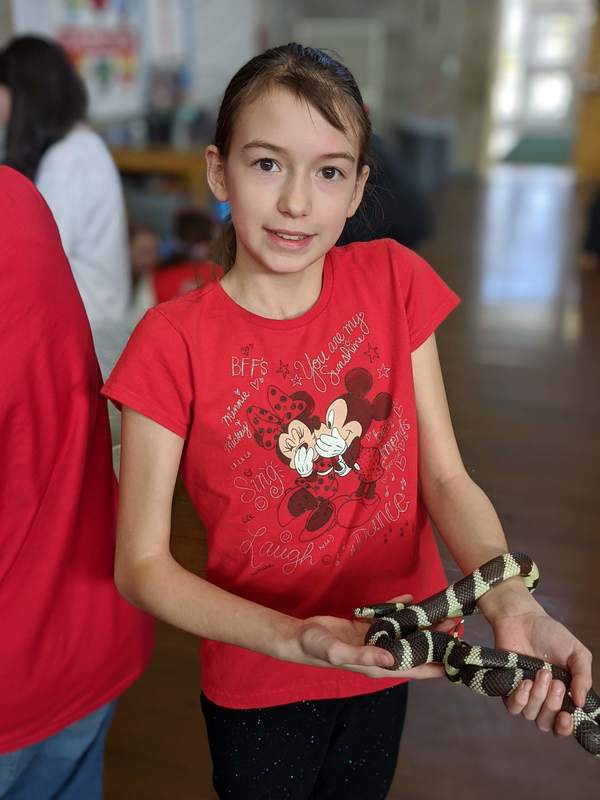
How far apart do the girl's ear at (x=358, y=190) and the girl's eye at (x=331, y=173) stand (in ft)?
0.14

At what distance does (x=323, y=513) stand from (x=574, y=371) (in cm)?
183

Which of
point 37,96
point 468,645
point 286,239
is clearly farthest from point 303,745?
point 37,96

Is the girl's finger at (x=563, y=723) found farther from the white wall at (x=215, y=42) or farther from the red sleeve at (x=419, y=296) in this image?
the white wall at (x=215, y=42)

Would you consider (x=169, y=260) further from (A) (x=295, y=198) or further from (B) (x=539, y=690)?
(B) (x=539, y=690)

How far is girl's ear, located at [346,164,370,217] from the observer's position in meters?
0.90

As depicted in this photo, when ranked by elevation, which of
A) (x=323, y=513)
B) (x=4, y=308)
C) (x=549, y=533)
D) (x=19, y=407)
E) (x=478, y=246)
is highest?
(x=4, y=308)

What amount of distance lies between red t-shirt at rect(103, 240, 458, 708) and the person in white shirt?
1.16m

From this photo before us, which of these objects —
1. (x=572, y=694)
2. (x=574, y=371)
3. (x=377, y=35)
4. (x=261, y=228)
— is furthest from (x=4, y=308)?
(x=377, y=35)

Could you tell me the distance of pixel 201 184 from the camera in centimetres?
548

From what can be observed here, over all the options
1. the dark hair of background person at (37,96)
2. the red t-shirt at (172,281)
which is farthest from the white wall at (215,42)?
the dark hair of background person at (37,96)

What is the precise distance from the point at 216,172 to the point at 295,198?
5.1 inches

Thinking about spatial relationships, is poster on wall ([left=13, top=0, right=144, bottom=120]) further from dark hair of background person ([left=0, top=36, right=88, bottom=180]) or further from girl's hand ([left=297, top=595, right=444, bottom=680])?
girl's hand ([left=297, top=595, right=444, bottom=680])

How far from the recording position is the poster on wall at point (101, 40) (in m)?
4.91

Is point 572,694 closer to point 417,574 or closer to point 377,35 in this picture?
point 417,574
